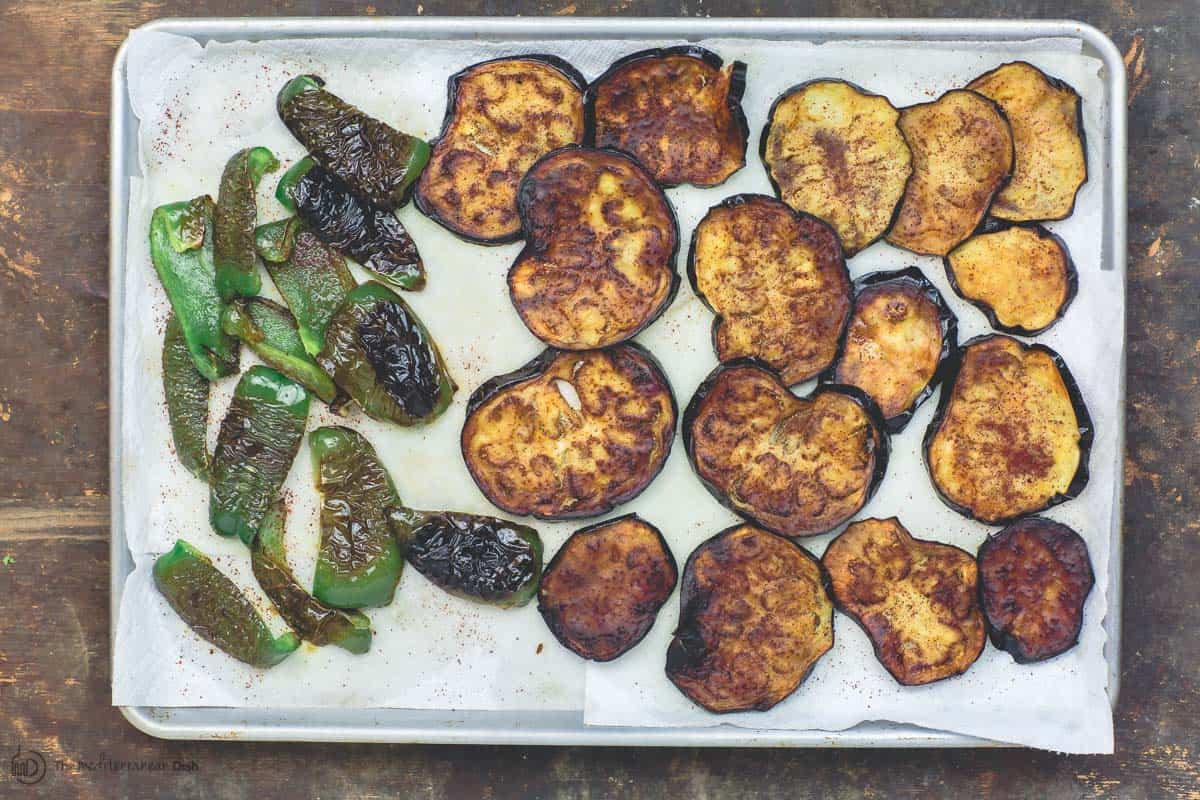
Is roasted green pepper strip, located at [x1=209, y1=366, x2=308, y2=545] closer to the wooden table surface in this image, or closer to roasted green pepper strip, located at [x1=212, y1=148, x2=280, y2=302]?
roasted green pepper strip, located at [x1=212, y1=148, x2=280, y2=302]

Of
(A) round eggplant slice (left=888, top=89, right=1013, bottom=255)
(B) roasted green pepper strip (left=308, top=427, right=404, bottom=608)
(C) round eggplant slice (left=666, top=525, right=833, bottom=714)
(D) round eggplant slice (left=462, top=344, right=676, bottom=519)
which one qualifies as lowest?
(C) round eggplant slice (left=666, top=525, right=833, bottom=714)

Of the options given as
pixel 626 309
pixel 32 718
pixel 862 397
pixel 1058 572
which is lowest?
pixel 32 718

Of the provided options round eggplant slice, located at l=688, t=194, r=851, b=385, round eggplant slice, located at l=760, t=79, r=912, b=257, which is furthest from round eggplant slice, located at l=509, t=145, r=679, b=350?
round eggplant slice, located at l=760, t=79, r=912, b=257

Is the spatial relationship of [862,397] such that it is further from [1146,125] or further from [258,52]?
[258,52]

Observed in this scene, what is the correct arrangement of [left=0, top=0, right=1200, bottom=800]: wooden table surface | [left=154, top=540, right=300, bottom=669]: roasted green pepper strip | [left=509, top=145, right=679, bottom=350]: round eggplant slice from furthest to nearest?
[left=0, top=0, right=1200, bottom=800]: wooden table surface → [left=154, top=540, right=300, bottom=669]: roasted green pepper strip → [left=509, top=145, right=679, bottom=350]: round eggplant slice

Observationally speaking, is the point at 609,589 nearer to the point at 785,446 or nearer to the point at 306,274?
the point at 785,446

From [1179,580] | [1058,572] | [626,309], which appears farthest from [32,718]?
[1179,580]
